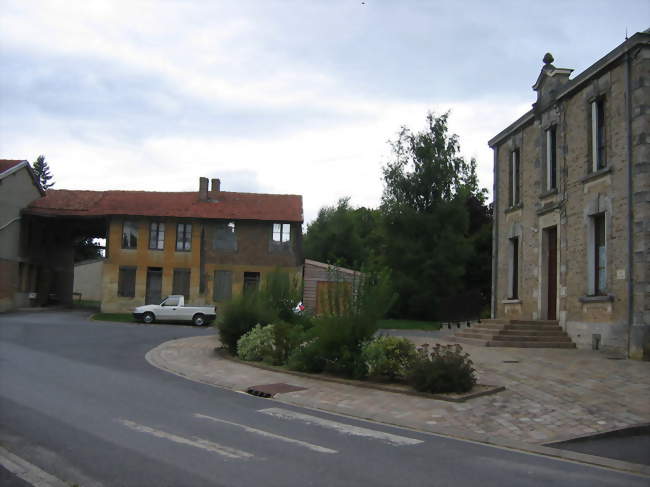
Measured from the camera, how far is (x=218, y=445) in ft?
23.6

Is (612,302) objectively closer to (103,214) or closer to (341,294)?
(341,294)

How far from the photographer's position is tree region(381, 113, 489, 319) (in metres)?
39.8

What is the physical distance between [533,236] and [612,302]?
515 centimetres

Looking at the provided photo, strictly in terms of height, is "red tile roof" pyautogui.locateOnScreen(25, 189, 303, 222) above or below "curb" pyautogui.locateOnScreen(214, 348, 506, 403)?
above

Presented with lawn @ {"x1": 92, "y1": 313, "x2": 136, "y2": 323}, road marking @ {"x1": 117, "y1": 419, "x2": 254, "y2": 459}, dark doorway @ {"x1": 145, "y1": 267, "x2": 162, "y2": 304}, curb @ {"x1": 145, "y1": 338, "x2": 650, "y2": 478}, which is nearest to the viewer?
road marking @ {"x1": 117, "y1": 419, "x2": 254, "y2": 459}

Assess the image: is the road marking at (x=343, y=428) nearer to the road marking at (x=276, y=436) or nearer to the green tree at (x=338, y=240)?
the road marking at (x=276, y=436)

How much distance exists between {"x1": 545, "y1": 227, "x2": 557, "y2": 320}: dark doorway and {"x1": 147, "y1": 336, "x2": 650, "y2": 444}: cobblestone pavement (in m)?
3.77

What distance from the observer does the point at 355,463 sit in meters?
6.56

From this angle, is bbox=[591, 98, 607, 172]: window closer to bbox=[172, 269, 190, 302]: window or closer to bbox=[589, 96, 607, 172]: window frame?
bbox=[589, 96, 607, 172]: window frame

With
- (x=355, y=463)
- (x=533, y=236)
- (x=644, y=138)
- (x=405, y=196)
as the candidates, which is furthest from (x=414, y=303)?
(x=355, y=463)

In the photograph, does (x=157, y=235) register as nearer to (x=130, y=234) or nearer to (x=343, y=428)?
(x=130, y=234)

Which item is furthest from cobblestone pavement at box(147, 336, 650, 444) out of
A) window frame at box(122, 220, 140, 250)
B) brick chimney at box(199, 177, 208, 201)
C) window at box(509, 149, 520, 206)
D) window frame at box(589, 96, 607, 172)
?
brick chimney at box(199, 177, 208, 201)

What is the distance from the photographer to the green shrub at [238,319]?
1827 cm

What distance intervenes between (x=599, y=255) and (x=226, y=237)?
24.5 metres
